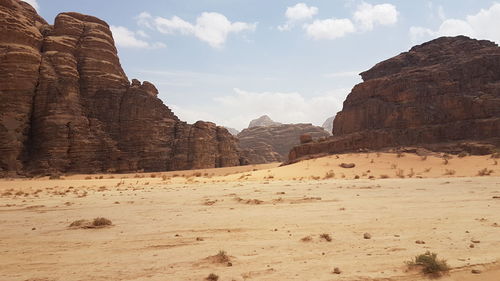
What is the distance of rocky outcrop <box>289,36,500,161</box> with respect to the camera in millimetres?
35219

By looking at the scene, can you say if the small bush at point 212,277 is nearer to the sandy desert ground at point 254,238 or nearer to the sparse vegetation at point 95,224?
the sandy desert ground at point 254,238

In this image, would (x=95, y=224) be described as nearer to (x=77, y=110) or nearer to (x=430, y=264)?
(x=430, y=264)

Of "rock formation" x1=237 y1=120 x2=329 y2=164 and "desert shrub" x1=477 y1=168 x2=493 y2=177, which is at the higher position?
"rock formation" x1=237 y1=120 x2=329 y2=164

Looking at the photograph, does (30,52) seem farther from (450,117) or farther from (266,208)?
(450,117)

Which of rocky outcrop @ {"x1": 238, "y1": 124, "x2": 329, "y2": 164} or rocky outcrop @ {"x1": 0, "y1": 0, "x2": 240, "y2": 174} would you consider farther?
rocky outcrop @ {"x1": 238, "y1": 124, "x2": 329, "y2": 164}

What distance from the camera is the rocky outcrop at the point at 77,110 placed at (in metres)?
39.0

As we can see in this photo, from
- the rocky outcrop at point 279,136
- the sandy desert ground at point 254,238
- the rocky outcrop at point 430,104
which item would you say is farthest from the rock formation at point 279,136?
the sandy desert ground at point 254,238

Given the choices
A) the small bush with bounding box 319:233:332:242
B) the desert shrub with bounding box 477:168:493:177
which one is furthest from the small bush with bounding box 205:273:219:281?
the desert shrub with bounding box 477:168:493:177

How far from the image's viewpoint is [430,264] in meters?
4.66

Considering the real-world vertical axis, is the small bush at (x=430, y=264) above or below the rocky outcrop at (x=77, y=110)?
below

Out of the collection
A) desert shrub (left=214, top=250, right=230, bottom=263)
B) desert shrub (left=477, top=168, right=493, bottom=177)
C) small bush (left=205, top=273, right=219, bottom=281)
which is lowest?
small bush (left=205, top=273, right=219, bottom=281)

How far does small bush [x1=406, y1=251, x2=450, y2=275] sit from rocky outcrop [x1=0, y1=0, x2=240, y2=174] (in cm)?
3959

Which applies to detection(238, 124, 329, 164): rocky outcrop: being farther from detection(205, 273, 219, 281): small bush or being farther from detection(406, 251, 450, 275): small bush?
detection(205, 273, 219, 281): small bush

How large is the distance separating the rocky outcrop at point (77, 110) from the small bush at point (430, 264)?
3959 cm
